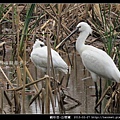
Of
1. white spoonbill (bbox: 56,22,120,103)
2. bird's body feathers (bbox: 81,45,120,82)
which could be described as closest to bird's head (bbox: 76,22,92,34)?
white spoonbill (bbox: 56,22,120,103)

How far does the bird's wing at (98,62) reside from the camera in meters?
6.75

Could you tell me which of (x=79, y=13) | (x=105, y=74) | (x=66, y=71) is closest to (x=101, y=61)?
(x=105, y=74)

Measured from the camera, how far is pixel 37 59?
807 centimetres

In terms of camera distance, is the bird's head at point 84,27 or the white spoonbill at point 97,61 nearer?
the white spoonbill at point 97,61

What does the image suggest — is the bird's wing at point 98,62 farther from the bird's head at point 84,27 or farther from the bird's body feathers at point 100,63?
the bird's head at point 84,27

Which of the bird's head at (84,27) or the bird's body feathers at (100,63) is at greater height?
the bird's head at (84,27)

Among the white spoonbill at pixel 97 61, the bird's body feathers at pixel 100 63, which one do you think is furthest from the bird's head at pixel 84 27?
the bird's body feathers at pixel 100 63

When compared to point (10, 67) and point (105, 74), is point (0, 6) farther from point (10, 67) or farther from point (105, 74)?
point (105, 74)

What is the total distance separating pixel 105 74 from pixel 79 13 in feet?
13.8

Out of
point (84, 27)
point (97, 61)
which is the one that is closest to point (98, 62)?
point (97, 61)

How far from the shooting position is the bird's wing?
675cm

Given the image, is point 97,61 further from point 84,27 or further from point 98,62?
point 84,27

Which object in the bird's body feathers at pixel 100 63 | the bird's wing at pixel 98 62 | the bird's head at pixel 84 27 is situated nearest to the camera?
the bird's body feathers at pixel 100 63

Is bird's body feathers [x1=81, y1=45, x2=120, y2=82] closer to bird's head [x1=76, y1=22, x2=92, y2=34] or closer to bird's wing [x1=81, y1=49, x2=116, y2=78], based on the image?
bird's wing [x1=81, y1=49, x2=116, y2=78]
